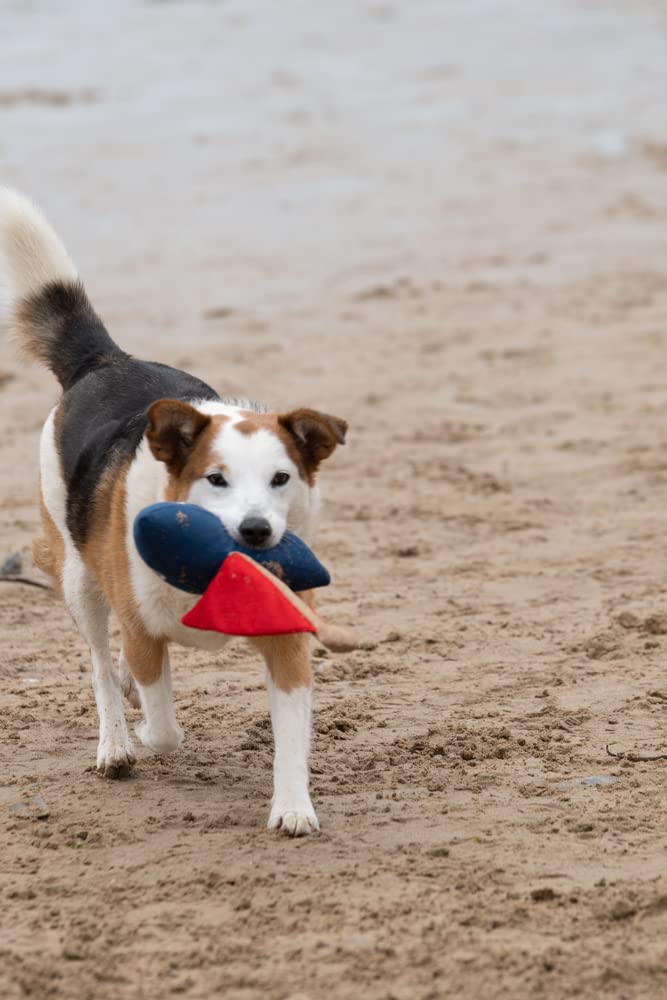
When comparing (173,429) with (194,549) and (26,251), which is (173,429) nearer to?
(194,549)

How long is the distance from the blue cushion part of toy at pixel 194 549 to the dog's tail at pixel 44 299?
1.55 metres

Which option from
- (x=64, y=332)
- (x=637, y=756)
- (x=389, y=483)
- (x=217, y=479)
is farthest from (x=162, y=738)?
(x=389, y=483)

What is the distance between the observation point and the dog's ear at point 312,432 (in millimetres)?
4625

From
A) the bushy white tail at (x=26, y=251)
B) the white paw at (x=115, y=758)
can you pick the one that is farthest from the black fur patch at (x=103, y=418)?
the white paw at (x=115, y=758)

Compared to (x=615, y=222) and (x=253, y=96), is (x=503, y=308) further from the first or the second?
(x=253, y=96)

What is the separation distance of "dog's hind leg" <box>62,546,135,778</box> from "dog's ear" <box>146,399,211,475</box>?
921 mm

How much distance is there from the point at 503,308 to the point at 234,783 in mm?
7504

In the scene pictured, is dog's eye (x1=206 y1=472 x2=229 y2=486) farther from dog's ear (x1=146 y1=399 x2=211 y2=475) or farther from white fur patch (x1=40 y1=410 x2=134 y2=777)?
white fur patch (x1=40 y1=410 x2=134 y2=777)

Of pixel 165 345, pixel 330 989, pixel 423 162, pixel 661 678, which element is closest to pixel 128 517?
pixel 330 989

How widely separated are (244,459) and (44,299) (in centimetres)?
172

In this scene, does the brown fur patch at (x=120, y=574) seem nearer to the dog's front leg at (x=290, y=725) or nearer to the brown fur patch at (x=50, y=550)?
the dog's front leg at (x=290, y=725)

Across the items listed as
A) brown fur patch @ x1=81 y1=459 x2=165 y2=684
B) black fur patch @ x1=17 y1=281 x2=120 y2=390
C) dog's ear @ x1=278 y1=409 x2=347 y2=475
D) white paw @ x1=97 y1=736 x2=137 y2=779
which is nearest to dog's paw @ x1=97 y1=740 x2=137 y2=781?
white paw @ x1=97 y1=736 x2=137 y2=779

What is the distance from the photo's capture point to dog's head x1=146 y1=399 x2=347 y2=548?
14.4ft

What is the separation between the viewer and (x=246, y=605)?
4.19 metres
